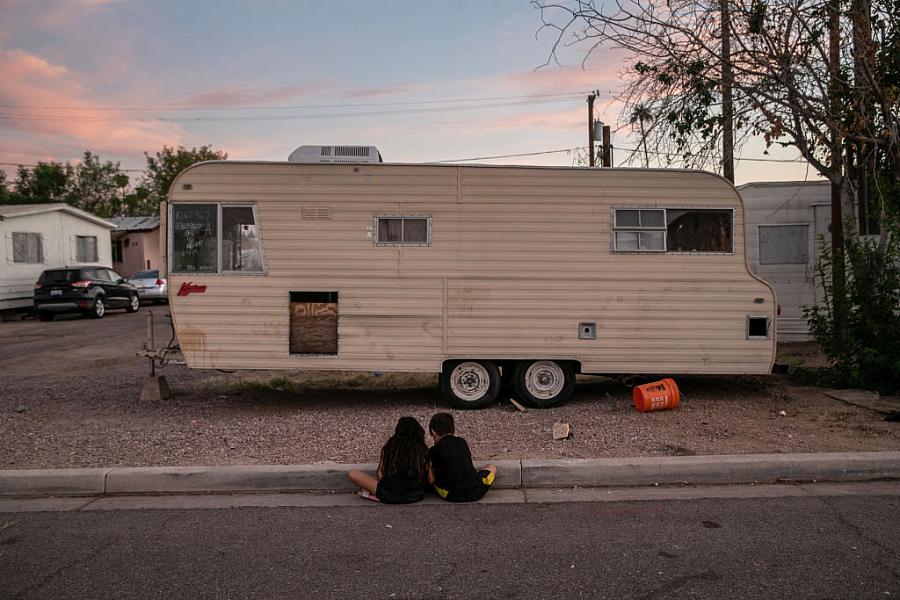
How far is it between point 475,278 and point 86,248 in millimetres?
22858

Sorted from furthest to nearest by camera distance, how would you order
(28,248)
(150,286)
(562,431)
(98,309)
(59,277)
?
(150,286) → (28,248) → (98,309) → (59,277) → (562,431)

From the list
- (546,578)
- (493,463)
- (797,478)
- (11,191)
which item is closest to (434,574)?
(546,578)

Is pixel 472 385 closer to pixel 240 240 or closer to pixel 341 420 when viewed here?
pixel 341 420

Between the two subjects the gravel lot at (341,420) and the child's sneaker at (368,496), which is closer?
the child's sneaker at (368,496)

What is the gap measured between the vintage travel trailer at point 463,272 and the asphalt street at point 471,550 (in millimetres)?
3213

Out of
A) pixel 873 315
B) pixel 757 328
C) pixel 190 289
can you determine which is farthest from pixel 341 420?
pixel 873 315

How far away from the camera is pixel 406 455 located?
5.49 metres

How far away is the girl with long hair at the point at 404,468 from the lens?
5.48 meters

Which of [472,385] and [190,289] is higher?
[190,289]

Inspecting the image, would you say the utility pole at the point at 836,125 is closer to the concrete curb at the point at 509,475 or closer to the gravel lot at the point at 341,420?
the gravel lot at the point at 341,420

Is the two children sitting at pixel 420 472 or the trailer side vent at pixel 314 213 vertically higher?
the trailer side vent at pixel 314 213

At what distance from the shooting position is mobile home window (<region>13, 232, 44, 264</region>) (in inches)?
902

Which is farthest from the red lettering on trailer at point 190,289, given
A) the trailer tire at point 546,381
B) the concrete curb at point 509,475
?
the trailer tire at point 546,381

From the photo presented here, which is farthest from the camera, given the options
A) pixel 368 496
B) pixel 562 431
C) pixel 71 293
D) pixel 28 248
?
pixel 28 248
